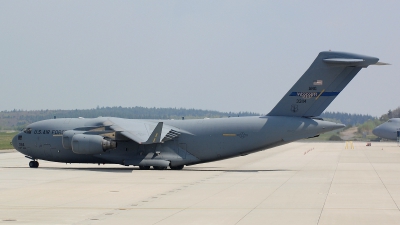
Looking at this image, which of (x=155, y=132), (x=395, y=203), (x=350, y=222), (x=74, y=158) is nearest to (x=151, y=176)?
(x=155, y=132)

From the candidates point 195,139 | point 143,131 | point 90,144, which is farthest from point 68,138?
point 195,139

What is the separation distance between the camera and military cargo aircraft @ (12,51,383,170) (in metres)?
30.7

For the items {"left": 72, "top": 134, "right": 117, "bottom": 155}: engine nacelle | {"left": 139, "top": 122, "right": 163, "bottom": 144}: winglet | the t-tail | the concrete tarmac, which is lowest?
the concrete tarmac

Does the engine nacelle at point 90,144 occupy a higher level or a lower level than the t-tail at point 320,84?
lower

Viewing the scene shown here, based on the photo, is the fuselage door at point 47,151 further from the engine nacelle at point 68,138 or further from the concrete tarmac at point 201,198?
the concrete tarmac at point 201,198

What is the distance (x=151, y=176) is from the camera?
2802 cm

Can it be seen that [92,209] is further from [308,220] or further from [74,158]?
[74,158]

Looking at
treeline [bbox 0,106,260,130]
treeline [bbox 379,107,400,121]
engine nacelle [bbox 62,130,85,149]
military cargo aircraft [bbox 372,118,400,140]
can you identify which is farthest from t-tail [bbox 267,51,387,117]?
treeline [bbox 379,107,400,121]

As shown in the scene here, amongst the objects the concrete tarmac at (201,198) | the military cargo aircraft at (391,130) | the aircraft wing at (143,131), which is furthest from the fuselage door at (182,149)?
the military cargo aircraft at (391,130)

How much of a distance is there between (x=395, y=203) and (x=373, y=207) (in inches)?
46.5

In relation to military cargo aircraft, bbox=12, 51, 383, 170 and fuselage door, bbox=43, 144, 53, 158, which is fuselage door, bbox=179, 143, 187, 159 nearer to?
military cargo aircraft, bbox=12, 51, 383, 170

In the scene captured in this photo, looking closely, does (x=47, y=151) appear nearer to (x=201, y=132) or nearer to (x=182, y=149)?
(x=182, y=149)

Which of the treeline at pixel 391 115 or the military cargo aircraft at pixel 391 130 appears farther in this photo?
the treeline at pixel 391 115

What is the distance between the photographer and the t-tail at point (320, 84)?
30422mm
